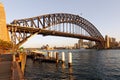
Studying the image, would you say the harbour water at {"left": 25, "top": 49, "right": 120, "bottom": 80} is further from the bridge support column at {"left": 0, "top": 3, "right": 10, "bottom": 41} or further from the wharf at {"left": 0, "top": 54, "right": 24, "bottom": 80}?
the bridge support column at {"left": 0, "top": 3, "right": 10, "bottom": 41}

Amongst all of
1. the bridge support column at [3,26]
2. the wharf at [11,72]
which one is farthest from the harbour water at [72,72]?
the bridge support column at [3,26]

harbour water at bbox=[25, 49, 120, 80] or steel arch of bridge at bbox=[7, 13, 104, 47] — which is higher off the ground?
steel arch of bridge at bbox=[7, 13, 104, 47]

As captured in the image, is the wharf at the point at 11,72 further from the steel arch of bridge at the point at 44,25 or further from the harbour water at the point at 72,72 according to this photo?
the steel arch of bridge at the point at 44,25

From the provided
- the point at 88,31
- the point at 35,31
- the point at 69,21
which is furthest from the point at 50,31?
the point at 88,31

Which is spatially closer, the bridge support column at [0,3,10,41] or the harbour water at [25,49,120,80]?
the harbour water at [25,49,120,80]

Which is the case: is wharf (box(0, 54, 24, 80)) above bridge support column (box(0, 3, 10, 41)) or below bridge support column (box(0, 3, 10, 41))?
below

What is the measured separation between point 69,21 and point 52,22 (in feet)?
69.0

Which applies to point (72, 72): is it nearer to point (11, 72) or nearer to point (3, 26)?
point (11, 72)

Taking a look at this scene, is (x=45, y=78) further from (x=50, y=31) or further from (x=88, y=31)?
(x=88, y=31)

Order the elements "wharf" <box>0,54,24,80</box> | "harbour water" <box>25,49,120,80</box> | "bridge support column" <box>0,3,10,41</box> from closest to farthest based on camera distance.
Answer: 1. "wharf" <box>0,54,24,80</box>
2. "harbour water" <box>25,49,120,80</box>
3. "bridge support column" <box>0,3,10,41</box>

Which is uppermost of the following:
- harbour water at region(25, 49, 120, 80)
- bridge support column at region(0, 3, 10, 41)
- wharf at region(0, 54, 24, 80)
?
A: bridge support column at region(0, 3, 10, 41)

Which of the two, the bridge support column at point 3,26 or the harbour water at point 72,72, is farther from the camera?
the bridge support column at point 3,26

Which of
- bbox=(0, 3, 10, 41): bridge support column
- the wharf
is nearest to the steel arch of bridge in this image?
bbox=(0, 3, 10, 41): bridge support column

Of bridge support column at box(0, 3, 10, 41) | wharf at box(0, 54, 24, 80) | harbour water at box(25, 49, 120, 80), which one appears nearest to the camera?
wharf at box(0, 54, 24, 80)
